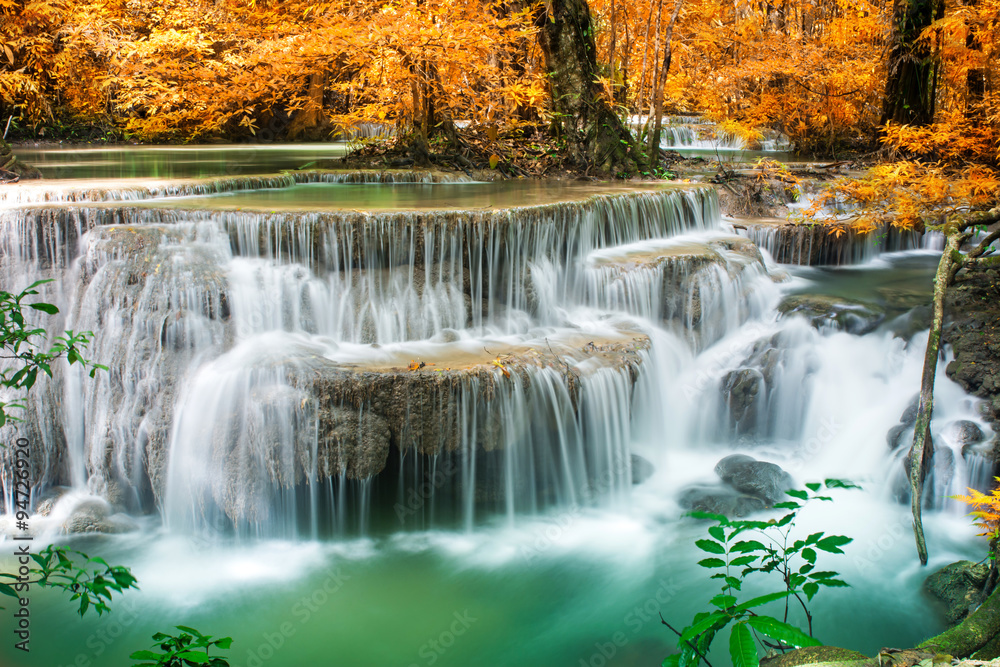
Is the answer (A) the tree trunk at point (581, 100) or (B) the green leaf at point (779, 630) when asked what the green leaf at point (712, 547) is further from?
(A) the tree trunk at point (581, 100)

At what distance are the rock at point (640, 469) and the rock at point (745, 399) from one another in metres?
1.14

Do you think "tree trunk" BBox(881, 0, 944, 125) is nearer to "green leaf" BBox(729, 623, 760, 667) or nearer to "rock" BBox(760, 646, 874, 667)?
"rock" BBox(760, 646, 874, 667)

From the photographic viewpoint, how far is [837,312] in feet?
25.9

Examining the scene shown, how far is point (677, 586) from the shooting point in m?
5.48

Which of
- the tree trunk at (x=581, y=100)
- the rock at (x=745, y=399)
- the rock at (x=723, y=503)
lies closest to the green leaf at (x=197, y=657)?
the rock at (x=723, y=503)

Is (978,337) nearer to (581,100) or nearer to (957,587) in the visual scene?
(957,587)

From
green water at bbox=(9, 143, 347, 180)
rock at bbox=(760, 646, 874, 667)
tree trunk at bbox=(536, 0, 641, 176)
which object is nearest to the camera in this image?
rock at bbox=(760, 646, 874, 667)

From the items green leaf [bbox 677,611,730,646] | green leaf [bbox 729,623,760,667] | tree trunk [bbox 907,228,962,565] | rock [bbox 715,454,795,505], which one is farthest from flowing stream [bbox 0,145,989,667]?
green leaf [bbox 729,623,760,667]

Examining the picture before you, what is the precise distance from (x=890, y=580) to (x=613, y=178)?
780 centimetres

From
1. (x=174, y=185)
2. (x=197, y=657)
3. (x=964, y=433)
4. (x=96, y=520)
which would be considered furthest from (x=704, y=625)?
(x=174, y=185)

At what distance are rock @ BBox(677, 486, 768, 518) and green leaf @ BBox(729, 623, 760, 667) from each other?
3.40m

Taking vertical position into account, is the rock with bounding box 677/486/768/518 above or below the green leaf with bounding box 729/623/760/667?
below

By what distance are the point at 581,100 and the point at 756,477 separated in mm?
7713

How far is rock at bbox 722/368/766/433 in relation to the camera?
744 cm
